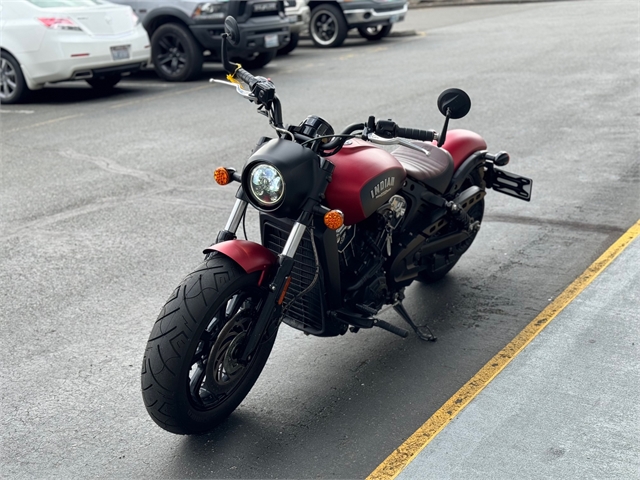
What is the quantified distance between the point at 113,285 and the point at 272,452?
91.3 inches

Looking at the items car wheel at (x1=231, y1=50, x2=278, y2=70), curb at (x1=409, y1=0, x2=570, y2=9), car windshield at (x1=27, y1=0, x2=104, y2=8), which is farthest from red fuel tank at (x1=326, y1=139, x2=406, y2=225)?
curb at (x1=409, y1=0, x2=570, y2=9)

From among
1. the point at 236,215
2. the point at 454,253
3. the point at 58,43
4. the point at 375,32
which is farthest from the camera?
the point at 375,32

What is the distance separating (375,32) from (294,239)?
1527 centimetres

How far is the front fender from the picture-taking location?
12.3 ft

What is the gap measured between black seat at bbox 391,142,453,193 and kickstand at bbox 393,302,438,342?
0.68m

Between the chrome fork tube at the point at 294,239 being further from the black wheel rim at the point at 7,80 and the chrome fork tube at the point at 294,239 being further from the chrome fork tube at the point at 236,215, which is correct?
the black wheel rim at the point at 7,80

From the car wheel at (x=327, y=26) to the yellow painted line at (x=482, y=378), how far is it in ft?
40.5

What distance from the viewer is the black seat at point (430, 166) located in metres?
4.70

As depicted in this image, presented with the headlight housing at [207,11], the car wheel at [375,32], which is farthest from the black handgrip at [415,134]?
the car wheel at [375,32]

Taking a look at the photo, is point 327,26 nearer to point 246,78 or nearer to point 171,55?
point 171,55

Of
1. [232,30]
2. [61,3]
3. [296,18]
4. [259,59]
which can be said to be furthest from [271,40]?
[232,30]

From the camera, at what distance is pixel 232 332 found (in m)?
3.84

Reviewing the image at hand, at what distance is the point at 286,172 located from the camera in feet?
12.0

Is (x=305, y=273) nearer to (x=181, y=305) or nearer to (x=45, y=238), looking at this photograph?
(x=181, y=305)
